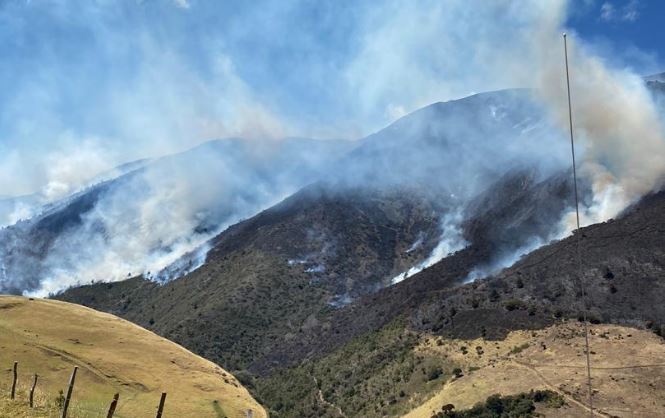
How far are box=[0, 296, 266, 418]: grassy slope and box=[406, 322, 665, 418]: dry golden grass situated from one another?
24.5 metres

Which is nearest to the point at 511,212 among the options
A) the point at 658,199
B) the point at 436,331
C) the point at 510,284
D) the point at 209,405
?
the point at 658,199

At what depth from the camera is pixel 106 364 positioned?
43.6 meters

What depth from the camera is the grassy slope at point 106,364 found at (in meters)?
38.2

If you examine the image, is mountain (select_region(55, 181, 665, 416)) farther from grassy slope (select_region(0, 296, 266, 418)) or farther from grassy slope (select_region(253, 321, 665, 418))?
grassy slope (select_region(0, 296, 266, 418))

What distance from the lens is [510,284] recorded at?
8538 centimetres

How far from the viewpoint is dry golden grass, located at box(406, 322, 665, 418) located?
165ft

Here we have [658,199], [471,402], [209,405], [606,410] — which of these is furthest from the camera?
[658,199]

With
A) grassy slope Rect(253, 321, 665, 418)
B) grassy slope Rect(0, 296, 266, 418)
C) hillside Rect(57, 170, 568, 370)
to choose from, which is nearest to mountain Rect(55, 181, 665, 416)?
grassy slope Rect(253, 321, 665, 418)

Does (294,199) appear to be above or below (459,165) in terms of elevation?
below

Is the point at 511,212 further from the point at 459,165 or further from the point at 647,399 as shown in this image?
the point at 647,399

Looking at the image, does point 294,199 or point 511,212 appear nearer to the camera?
point 511,212

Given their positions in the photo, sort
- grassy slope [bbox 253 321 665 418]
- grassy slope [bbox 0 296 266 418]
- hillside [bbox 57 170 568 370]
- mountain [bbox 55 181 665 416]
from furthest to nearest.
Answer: hillside [bbox 57 170 568 370]
mountain [bbox 55 181 665 416]
grassy slope [bbox 253 321 665 418]
grassy slope [bbox 0 296 266 418]

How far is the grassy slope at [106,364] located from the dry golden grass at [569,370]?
24.5 meters

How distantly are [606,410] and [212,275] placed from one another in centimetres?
11433
